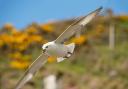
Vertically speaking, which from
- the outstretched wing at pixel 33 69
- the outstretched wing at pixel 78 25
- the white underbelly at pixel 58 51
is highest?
the outstretched wing at pixel 33 69

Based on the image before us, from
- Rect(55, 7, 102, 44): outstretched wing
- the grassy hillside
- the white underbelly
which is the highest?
the grassy hillside

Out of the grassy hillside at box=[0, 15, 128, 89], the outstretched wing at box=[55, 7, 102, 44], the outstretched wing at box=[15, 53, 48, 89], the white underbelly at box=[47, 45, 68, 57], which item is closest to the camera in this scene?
the outstretched wing at box=[55, 7, 102, 44]

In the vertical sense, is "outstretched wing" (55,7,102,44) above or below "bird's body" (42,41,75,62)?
above

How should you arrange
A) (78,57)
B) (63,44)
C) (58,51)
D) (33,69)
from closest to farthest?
(58,51) → (63,44) → (33,69) → (78,57)

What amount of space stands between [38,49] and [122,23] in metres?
6.41

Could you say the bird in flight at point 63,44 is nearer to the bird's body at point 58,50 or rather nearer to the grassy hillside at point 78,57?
the bird's body at point 58,50

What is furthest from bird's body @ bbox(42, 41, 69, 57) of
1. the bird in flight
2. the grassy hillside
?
the grassy hillside

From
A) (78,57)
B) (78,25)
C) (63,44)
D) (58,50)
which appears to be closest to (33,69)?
(63,44)

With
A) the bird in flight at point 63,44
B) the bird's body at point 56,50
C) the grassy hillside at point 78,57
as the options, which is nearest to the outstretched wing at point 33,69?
the bird in flight at point 63,44

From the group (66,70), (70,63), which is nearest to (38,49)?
(70,63)

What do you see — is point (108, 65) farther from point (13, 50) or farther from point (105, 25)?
point (105, 25)

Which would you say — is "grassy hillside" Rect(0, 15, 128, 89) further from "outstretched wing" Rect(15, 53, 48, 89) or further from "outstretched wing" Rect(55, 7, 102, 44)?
"outstretched wing" Rect(55, 7, 102, 44)

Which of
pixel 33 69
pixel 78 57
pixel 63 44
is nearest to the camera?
pixel 63 44

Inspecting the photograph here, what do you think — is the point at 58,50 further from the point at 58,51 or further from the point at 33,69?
the point at 33,69
